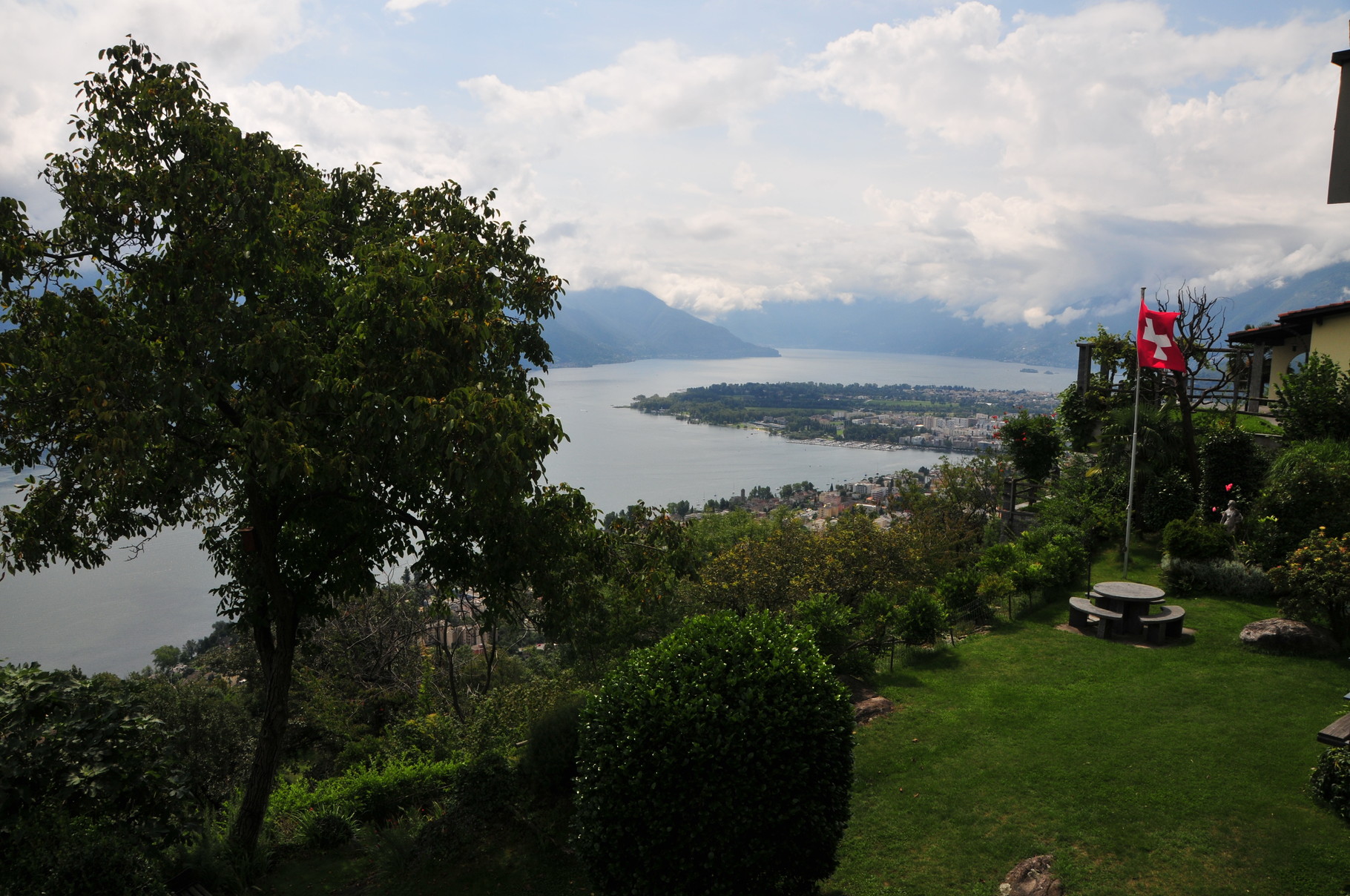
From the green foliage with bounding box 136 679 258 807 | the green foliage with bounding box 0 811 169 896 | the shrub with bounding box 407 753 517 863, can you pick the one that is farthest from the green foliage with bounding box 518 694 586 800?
the green foliage with bounding box 136 679 258 807

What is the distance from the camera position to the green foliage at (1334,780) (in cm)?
583

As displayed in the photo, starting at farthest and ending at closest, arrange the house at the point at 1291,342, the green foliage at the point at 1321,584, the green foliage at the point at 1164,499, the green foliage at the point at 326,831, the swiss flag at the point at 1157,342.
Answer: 1. the house at the point at 1291,342
2. the green foliage at the point at 1164,499
3. the swiss flag at the point at 1157,342
4. the green foliage at the point at 1321,584
5. the green foliage at the point at 326,831

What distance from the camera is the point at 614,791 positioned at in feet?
15.3

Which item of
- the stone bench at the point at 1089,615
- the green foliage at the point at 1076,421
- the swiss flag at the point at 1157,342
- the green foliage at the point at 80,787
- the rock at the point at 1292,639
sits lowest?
the stone bench at the point at 1089,615

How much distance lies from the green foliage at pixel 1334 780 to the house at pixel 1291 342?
11925mm

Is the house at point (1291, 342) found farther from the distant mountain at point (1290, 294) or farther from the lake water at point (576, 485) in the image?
the distant mountain at point (1290, 294)

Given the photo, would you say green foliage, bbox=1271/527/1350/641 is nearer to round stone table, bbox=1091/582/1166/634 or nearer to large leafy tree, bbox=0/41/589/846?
round stone table, bbox=1091/582/1166/634

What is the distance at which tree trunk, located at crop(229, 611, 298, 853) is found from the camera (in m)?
6.14

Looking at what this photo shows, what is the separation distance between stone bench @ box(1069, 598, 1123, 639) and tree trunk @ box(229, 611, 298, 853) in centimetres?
1046

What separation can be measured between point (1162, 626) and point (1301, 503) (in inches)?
135

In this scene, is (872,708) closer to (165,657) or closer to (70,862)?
(70,862)

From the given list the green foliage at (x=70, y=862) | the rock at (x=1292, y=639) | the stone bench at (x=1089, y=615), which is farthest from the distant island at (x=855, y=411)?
the green foliage at (x=70, y=862)

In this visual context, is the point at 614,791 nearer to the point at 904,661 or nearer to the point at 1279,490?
the point at 904,661

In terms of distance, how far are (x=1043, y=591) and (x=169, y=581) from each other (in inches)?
Answer: 1070
